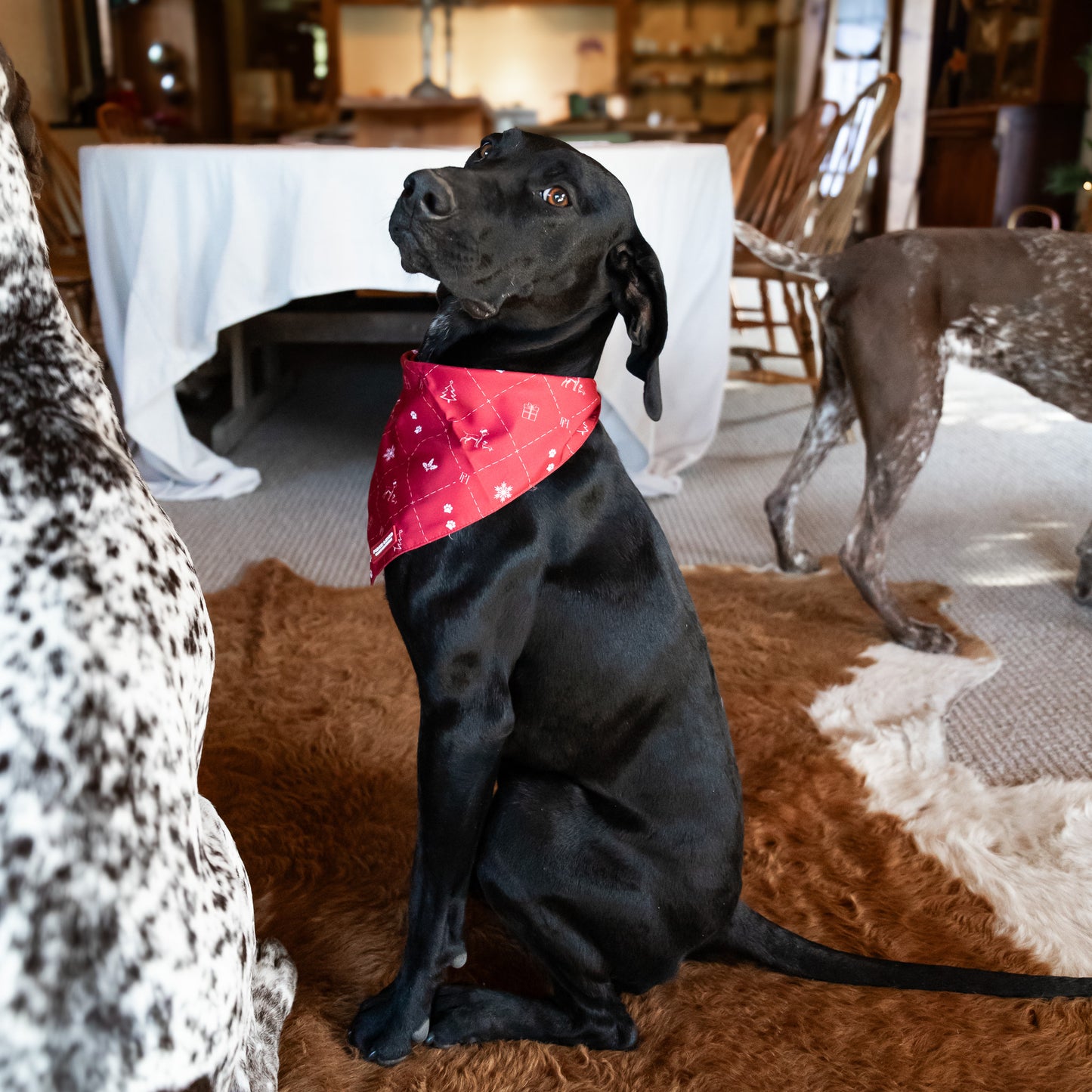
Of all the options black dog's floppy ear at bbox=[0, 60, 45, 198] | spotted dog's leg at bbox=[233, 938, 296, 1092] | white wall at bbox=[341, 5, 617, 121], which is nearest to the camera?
black dog's floppy ear at bbox=[0, 60, 45, 198]

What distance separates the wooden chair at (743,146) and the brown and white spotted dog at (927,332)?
251 cm

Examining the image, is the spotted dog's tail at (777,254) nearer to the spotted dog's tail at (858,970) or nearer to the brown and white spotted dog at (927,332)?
the brown and white spotted dog at (927,332)

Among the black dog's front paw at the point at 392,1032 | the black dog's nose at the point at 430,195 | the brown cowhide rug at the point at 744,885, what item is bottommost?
the brown cowhide rug at the point at 744,885

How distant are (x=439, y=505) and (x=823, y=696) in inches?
45.5

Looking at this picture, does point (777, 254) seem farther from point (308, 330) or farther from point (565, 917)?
point (565, 917)

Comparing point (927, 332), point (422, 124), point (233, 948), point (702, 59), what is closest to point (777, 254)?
point (927, 332)

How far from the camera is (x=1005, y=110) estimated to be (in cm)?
679

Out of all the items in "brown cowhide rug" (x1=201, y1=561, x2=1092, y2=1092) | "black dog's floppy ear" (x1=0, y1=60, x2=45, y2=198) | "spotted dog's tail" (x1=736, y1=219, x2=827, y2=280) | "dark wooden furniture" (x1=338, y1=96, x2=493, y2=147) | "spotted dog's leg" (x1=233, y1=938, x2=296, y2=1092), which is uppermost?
"dark wooden furniture" (x1=338, y1=96, x2=493, y2=147)

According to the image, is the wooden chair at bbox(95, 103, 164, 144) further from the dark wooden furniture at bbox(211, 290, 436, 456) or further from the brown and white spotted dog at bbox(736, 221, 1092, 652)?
the brown and white spotted dog at bbox(736, 221, 1092, 652)

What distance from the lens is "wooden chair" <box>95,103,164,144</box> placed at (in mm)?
4694

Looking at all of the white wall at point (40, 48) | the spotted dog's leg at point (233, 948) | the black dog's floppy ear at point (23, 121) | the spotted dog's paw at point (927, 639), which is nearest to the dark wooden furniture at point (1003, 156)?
the spotted dog's paw at point (927, 639)

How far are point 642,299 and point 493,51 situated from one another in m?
10.1

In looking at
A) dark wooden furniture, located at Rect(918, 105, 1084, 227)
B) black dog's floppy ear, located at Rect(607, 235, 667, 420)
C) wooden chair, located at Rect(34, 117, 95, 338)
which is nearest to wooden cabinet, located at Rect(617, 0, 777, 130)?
dark wooden furniture, located at Rect(918, 105, 1084, 227)

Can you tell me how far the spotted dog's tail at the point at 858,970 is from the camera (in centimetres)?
118
